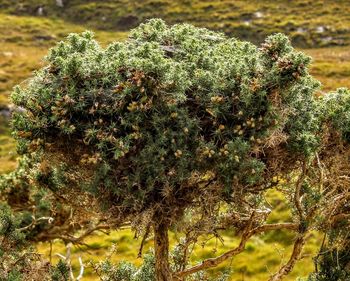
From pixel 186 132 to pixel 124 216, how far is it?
2.27 m

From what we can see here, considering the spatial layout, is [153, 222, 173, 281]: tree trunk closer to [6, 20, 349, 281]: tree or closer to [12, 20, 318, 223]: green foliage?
[6, 20, 349, 281]: tree

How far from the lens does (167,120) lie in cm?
995

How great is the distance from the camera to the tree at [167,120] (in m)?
9.77

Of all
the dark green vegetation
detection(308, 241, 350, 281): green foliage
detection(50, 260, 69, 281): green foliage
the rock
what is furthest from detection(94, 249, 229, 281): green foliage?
the rock

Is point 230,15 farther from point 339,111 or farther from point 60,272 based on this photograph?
point 339,111

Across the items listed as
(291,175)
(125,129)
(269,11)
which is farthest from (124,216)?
(269,11)

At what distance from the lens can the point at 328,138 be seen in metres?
12.3

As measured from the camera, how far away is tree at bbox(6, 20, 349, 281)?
Answer: 977 centimetres

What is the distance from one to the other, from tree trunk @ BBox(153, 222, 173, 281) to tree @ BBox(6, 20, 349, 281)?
30.4 inches

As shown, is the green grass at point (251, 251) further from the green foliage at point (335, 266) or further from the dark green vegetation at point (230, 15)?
the dark green vegetation at point (230, 15)

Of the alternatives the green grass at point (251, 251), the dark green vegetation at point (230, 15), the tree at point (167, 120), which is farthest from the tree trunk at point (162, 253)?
the dark green vegetation at point (230, 15)

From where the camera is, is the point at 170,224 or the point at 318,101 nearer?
the point at 170,224

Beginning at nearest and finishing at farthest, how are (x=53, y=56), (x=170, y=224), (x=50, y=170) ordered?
(x=53, y=56), (x=170, y=224), (x=50, y=170)

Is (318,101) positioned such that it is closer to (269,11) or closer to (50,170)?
(50,170)
